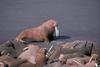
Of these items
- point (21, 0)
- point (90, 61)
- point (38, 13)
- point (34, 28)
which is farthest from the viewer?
point (21, 0)

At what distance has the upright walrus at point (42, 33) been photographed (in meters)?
5.27

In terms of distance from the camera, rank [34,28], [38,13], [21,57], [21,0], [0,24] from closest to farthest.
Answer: [21,57] < [34,28] < [0,24] < [38,13] < [21,0]

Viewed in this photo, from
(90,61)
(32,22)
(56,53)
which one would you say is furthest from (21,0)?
(90,61)

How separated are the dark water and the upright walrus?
17 cm

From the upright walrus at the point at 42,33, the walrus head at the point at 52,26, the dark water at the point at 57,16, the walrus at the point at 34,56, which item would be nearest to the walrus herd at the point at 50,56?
the walrus at the point at 34,56

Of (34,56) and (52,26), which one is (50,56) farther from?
(52,26)

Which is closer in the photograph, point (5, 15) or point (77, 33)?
point (77, 33)

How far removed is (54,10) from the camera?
6.58m

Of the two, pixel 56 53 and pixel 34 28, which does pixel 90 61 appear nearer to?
pixel 56 53

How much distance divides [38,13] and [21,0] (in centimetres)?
90

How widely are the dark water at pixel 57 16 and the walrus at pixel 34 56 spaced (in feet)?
5.12

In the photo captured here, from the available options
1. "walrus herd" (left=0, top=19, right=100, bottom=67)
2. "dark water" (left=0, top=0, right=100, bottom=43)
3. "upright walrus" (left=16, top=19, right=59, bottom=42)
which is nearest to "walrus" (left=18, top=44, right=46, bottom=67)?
"walrus herd" (left=0, top=19, right=100, bottom=67)

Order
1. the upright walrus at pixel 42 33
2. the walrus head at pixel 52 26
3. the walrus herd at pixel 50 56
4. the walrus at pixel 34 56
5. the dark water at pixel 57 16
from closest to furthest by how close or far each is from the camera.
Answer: the walrus herd at pixel 50 56, the walrus at pixel 34 56, the upright walrus at pixel 42 33, the walrus head at pixel 52 26, the dark water at pixel 57 16

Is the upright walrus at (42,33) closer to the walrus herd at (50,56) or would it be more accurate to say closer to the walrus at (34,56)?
the walrus herd at (50,56)
